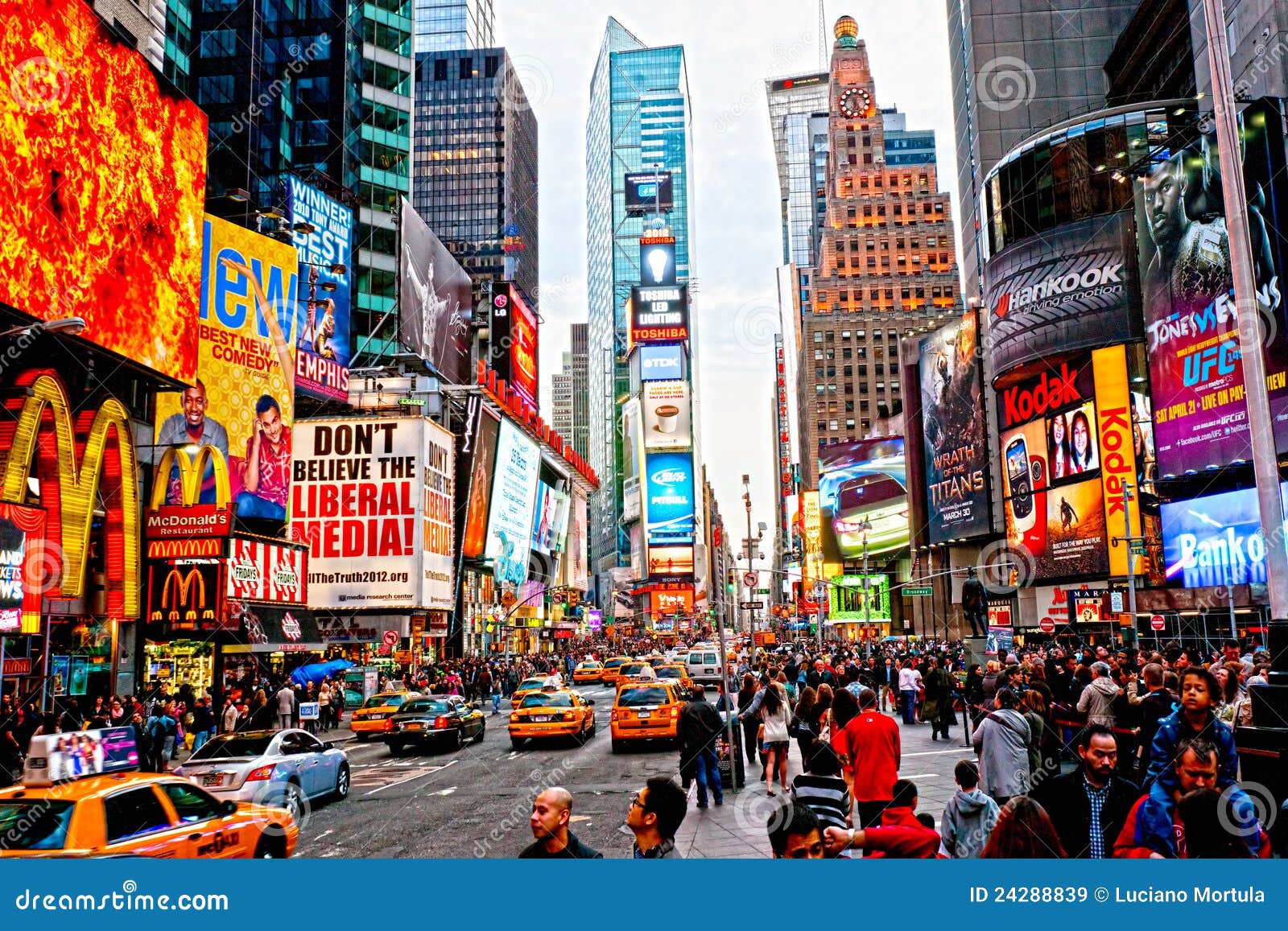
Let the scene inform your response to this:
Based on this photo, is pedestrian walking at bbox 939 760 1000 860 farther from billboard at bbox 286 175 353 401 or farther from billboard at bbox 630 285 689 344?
billboard at bbox 630 285 689 344

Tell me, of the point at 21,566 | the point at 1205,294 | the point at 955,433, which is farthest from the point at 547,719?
the point at 955,433

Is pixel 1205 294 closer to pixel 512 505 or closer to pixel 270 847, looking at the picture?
pixel 270 847

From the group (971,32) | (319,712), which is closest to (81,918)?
(319,712)

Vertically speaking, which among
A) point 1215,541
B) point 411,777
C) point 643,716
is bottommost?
point 411,777

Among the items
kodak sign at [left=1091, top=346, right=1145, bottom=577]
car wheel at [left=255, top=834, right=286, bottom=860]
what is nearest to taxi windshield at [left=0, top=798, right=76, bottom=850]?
car wheel at [left=255, top=834, right=286, bottom=860]

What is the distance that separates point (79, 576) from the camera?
26.7 metres

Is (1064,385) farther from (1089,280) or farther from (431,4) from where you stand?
(431,4)

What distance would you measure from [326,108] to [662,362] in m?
89.3

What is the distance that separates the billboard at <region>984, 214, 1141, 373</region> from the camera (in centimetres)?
5962

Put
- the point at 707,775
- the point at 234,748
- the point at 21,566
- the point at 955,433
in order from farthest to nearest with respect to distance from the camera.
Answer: the point at 955,433 → the point at 21,566 → the point at 234,748 → the point at 707,775

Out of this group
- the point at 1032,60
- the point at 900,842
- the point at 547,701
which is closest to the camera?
the point at 900,842

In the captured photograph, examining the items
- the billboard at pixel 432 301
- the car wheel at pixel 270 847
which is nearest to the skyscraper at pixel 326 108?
the billboard at pixel 432 301

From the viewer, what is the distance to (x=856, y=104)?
17925cm

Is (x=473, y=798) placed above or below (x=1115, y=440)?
below
